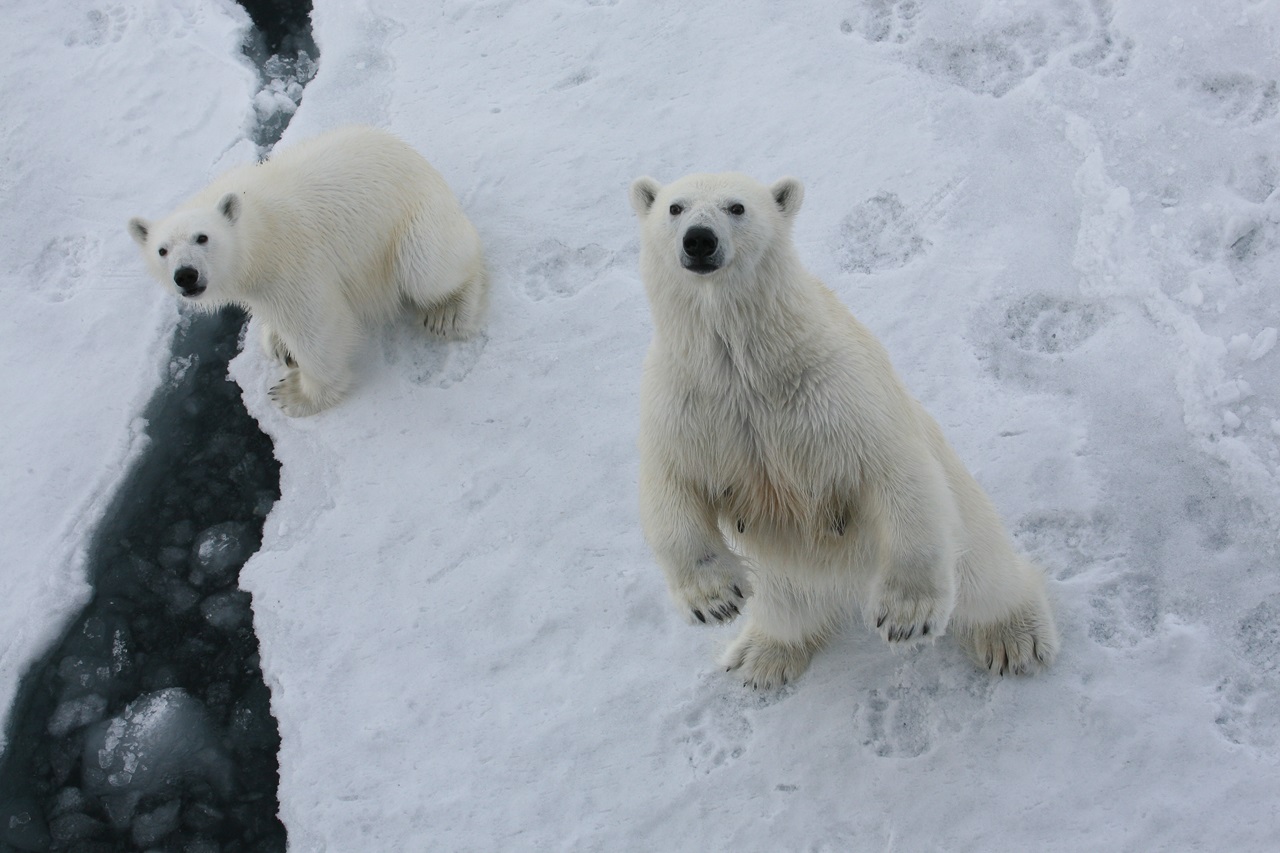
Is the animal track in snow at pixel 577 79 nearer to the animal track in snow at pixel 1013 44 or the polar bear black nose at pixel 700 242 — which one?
the animal track in snow at pixel 1013 44

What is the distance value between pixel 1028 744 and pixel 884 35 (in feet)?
13.7

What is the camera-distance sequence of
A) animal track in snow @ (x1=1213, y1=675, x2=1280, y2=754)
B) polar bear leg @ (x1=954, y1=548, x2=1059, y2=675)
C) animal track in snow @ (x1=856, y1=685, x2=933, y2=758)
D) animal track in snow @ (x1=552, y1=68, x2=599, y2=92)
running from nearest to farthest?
1. animal track in snow @ (x1=1213, y1=675, x2=1280, y2=754)
2. polar bear leg @ (x1=954, y1=548, x2=1059, y2=675)
3. animal track in snow @ (x1=856, y1=685, x2=933, y2=758)
4. animal track in snow @ (x1=552, y1=68, x2=599, y2=92)

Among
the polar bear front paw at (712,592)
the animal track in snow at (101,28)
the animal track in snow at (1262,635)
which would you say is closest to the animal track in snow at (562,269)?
the polar bear front paw at (712,592)

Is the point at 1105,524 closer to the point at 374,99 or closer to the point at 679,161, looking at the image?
the point at 679,161

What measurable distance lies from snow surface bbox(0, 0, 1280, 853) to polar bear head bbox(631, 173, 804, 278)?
1866mm

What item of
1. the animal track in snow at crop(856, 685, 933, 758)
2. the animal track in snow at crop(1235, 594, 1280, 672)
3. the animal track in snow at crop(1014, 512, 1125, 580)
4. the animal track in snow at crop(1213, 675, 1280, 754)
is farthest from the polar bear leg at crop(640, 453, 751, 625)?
the animal track in snow at crop(1235, 594, 1280, 672)

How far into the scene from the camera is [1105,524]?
15.2ft

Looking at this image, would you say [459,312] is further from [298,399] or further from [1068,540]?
[1068,540]

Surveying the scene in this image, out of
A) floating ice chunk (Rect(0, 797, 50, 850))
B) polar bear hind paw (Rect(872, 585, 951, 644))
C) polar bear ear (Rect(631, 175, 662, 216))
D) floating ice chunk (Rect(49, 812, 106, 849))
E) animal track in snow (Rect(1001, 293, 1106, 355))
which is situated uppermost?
polar bear ear (Rect(631, 175, 662, 216))

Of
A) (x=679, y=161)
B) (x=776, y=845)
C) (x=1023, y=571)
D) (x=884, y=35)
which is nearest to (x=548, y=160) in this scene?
(x=679, y=161)

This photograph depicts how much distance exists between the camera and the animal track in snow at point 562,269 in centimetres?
599

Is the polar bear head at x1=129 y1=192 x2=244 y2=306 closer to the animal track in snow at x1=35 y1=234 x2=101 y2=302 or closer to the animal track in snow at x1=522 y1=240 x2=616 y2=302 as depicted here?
the animal track in snow at x1=35 y1=234 x2=101 y2=302

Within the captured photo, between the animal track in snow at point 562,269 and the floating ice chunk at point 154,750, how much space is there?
2.69m

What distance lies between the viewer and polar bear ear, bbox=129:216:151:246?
5.44 m
